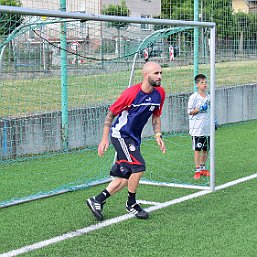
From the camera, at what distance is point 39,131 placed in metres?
11.1

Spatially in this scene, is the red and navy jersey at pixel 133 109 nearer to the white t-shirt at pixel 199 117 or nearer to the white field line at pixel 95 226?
the white field line at pixel 95 226

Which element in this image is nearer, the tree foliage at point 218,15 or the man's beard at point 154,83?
the man's beard at point 154,83

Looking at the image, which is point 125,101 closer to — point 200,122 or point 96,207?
point 96,207

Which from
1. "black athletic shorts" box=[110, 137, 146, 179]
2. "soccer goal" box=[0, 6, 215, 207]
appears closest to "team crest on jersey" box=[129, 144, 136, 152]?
"black athletic shorts" box=[110, 137, 146, 179]

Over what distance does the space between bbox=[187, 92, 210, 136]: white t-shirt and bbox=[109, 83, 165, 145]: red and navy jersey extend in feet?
7.67

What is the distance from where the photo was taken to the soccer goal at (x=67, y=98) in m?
9.39

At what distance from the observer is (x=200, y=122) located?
31.3 ft

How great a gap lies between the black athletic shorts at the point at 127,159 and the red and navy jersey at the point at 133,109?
78 millimetres

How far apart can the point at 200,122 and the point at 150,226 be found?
318 centimetres

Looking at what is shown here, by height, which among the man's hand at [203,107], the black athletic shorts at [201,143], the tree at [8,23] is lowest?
the black athletic shorts at [201,143]

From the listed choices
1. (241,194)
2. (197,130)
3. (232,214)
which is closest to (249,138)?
(197,130)

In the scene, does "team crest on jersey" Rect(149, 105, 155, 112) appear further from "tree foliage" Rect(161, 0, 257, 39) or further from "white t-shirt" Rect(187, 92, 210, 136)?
"tree foliage" Rect(161, 0, 257, 39)

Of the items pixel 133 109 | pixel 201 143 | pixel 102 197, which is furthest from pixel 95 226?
pixel 201 143

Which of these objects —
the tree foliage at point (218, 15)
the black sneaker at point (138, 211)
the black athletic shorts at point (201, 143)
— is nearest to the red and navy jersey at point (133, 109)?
the black sneaker at point (138, 211)
